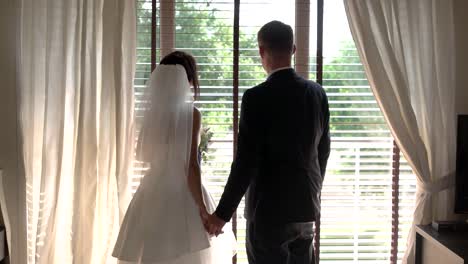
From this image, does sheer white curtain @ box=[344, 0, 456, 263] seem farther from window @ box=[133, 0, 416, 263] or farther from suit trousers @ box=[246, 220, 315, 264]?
suit trousers @ box=[246, 220, 315, 264]

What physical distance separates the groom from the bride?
209mm

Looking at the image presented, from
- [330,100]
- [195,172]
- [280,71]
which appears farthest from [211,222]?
[330,100]

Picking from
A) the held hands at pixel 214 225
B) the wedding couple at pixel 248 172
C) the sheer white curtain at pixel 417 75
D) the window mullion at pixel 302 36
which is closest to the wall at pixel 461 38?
the sheer white curtain at pixel 417 75

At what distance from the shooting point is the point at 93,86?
2.36 meters

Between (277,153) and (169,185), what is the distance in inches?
21.1

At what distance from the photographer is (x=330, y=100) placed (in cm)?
260

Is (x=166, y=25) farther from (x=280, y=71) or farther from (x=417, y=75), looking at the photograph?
(x=417, y=75)

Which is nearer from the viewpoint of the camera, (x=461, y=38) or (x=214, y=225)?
(x=214, y=225)

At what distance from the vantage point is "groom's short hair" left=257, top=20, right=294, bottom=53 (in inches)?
74.0

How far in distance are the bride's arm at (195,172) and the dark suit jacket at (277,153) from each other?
0.59 feet

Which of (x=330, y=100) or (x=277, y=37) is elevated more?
(x=277, y=37)

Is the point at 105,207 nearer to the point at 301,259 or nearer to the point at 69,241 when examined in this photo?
the point at 69,241

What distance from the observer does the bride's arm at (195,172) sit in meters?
2.06

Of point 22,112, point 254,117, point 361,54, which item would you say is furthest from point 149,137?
point 361,54
